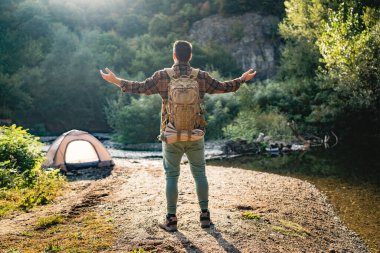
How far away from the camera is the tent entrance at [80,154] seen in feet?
35.4

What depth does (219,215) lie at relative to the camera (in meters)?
5.31

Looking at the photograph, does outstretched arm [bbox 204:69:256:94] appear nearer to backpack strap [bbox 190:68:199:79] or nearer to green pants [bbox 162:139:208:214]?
backpack strap [bbox 190:68:199:79]

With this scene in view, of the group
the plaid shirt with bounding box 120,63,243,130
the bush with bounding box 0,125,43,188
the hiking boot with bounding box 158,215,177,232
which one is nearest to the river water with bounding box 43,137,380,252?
the hiking boot with bounding box 158,215,177,232

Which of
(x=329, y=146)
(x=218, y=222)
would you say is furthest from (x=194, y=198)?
(x=329, y=146)

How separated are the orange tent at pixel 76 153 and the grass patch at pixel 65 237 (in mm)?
5490

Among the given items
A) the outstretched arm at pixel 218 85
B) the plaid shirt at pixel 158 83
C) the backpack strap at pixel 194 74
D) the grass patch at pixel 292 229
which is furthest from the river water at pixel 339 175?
the plaid shirt at pixel 158 83

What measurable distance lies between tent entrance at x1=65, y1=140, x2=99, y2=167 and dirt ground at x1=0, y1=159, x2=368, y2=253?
5.23ft

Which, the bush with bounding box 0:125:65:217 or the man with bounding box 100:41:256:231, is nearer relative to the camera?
the man with bounding box 100:41:256:231

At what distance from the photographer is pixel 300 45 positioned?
22.3 metres

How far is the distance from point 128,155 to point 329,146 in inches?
356

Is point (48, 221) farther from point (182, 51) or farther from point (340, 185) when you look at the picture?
point (340, 185)

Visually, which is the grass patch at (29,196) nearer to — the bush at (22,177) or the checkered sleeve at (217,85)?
the bush at (22,177)

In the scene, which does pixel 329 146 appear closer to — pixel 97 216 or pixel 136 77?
pixel 97 216

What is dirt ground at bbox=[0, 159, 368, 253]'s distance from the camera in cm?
→ 434
